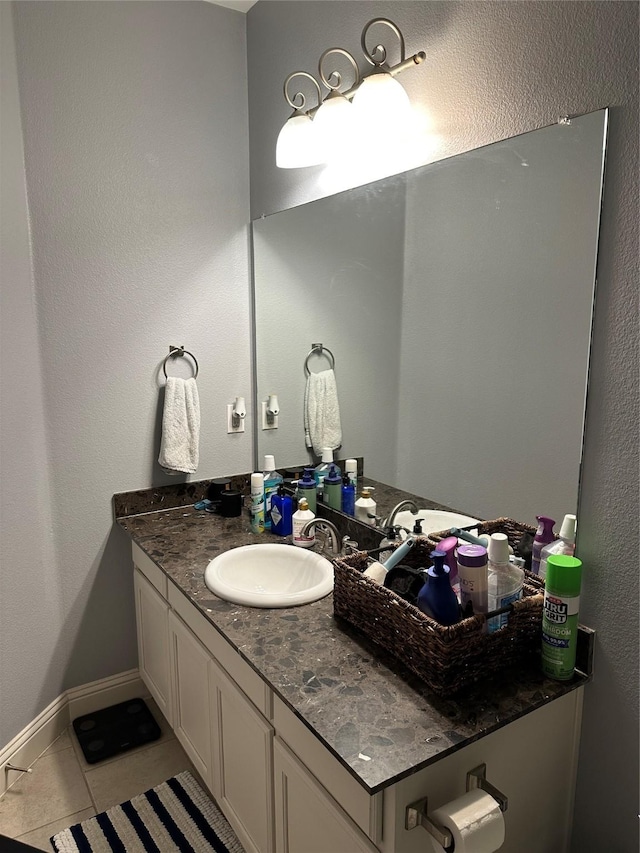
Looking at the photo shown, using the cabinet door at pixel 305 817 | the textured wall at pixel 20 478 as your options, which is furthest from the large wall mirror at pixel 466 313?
the textured wall at pixel 20 478

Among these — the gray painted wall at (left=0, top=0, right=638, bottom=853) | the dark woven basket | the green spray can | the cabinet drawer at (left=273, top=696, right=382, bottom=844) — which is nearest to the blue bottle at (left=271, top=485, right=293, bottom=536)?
the gray painted wall at (left=0, top=0, right=638, bottom=853)

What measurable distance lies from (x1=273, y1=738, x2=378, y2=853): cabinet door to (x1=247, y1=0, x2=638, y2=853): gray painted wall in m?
0.52

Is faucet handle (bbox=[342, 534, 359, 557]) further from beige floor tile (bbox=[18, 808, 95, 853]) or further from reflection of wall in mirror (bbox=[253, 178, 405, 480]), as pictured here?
beige floor tile (bbox=[18, 808, 95, 853])

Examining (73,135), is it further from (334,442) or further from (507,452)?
(507,452)

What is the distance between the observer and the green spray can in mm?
1177

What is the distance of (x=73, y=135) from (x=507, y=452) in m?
1.71

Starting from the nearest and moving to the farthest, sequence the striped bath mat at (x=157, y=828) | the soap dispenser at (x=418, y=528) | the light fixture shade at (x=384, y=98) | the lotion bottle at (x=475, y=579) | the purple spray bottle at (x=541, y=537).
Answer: the lotion bottle at (x=475, y=579), the purple spray bottle at (x=541, y=537), the light fixture shade at (x=384, y=98), the soap dispenser at (x=418, y=528), the striped bath mat at (x=157, y=828)

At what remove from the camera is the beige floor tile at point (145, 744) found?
2.11m

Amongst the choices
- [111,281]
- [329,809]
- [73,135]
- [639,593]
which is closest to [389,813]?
[329,809]

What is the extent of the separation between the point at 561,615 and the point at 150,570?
137 centimetres

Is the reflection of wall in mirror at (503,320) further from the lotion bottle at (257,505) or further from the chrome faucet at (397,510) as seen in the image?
the lotion bottle at (257,505)

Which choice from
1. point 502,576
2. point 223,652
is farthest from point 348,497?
point 502,576

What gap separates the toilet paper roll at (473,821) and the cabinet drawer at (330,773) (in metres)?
0.10

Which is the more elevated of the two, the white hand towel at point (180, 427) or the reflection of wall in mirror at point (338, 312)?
the reflection of wall in mirror at point (338, 312)
